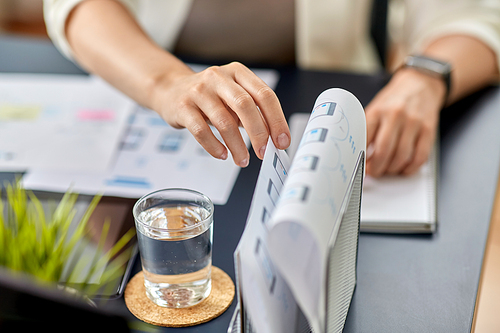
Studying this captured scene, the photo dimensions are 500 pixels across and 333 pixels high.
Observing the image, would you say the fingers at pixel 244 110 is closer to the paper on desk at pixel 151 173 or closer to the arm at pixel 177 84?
the arm at pixel 177 84

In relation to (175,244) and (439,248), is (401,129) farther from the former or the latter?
(175,244)

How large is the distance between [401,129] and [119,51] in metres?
0.43

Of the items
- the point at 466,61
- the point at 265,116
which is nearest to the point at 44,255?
the point at 265,116

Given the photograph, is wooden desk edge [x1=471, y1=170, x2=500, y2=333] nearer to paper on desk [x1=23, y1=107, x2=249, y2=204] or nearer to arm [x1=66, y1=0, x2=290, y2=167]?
paper on desk [x1=23, y1=107, x2=249, y2=204]

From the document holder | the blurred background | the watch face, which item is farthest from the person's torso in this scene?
the blurred background

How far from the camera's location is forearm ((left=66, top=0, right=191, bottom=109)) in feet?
2.03

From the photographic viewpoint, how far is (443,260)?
1.70ft

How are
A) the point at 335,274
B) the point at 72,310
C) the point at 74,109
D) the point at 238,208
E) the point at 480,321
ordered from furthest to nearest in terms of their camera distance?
1. the point at 480,321
2. the point at 74,109
3. the point at 238,208
4. the point at 335,274
5. the point at 72,310

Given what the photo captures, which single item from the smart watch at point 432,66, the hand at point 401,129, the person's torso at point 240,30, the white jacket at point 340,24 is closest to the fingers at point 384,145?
the hand at point 401,129

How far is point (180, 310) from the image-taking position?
44cm

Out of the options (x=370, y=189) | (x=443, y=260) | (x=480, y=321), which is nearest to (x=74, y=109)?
(x=370, y=189)

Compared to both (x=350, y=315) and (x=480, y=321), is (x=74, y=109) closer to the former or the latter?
(x=350, y=315)

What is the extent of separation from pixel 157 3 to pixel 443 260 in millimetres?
890

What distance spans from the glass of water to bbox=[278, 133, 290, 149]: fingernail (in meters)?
0.09
